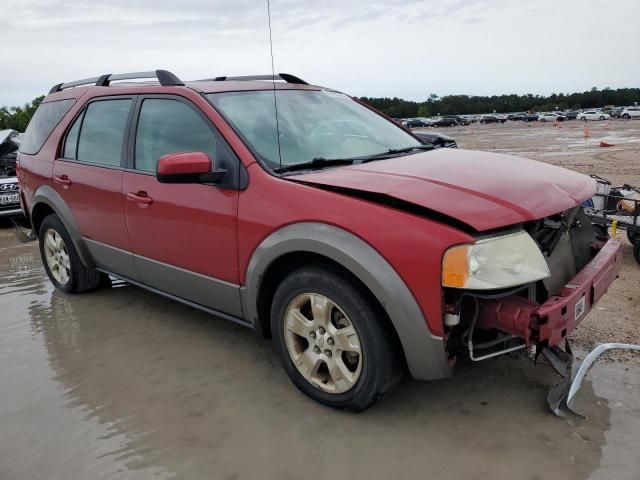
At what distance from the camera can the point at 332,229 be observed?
2.73 m

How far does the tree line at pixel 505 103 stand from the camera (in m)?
94.5

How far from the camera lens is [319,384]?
2.99 metres

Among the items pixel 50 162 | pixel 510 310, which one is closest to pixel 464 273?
pixel 510 310

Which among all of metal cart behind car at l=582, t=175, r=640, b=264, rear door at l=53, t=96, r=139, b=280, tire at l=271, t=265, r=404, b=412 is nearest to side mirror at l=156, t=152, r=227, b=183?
tire at l=271, t=265, r=404, b=412

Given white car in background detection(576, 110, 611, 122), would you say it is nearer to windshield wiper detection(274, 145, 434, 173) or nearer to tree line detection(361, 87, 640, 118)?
tree line detection(361, 87, 640, 118)

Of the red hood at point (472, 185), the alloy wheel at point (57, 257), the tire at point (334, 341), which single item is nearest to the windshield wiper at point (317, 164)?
the red hood at point (472, 185)

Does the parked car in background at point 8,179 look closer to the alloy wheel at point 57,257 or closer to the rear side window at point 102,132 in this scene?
the alloy wheel at point 57,257

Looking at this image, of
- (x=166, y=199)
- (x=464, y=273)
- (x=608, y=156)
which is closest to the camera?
(x=464, y=273)

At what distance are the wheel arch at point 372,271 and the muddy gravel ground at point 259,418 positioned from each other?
0.42 m

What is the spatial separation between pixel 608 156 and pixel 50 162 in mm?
17695

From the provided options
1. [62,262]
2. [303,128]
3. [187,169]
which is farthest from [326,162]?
[62,262]

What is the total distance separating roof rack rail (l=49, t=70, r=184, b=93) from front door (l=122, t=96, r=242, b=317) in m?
0.14

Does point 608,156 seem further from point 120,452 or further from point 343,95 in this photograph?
point 120,452

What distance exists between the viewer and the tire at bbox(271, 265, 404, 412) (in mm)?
2686
